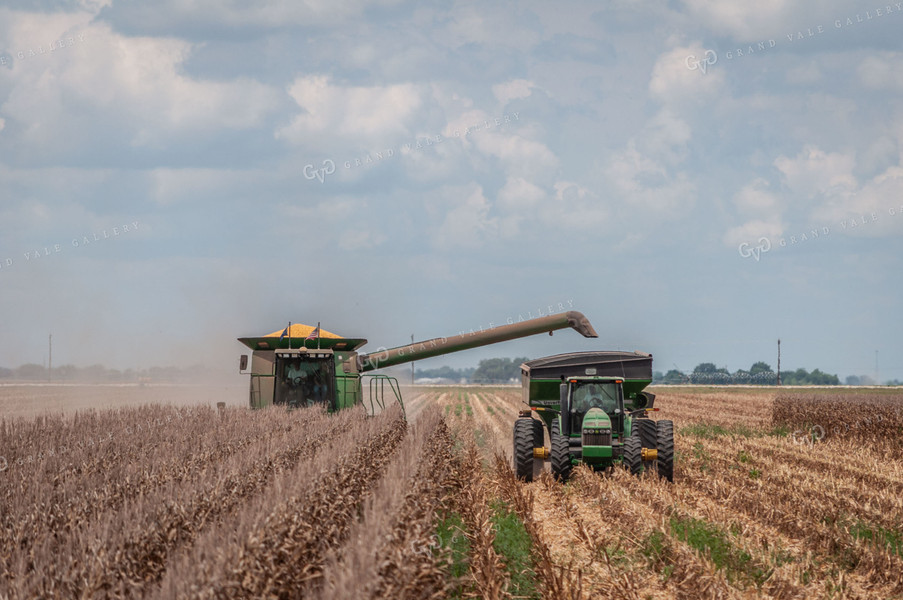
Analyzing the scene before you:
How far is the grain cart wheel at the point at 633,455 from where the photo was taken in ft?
42.6

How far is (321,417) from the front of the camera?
1429cm

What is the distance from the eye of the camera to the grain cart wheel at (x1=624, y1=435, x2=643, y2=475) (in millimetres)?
12984

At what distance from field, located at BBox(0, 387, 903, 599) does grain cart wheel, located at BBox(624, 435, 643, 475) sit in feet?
1.14

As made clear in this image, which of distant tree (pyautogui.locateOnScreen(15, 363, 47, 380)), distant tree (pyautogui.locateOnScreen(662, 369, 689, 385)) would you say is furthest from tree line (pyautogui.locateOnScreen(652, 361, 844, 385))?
distant tree (pyautogui.locateOnScreen(15, 363, 47, 380))

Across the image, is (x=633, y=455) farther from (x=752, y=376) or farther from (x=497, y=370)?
(x=497, y=370)

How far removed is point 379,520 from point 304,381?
10412 mm

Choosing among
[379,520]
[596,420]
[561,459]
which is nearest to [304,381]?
[561,459]

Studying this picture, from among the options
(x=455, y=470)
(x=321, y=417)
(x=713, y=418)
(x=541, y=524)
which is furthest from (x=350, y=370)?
(x=713, y=418)

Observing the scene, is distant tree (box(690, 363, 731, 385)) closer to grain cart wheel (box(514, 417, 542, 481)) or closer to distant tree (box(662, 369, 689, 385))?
distant tree (box(662, 369, 689, 385))

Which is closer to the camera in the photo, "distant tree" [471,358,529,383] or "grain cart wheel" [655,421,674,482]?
"grain cart wheel" [655,421,674,482]

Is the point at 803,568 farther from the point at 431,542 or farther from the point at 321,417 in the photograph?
the point at 321,417

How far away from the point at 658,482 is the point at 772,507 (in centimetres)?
232

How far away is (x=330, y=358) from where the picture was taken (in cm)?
1631

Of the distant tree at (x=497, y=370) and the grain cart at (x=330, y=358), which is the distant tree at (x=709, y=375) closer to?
the distant tree at (x=497, y=370)
